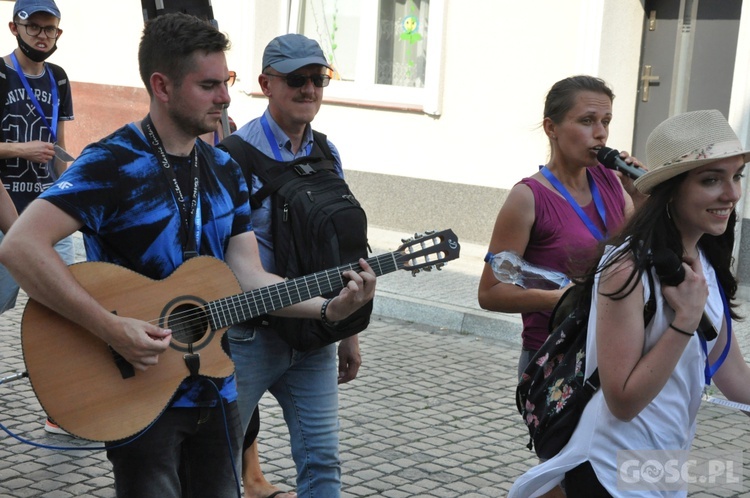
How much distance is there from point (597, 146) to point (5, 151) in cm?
352

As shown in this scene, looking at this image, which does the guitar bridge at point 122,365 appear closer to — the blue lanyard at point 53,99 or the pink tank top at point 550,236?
the pink tank top at point 550,236

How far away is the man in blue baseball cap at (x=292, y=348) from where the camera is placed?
3977 mm

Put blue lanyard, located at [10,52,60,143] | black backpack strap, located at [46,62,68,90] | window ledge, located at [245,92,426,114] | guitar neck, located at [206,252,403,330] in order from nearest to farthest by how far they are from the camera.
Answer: guitar neck, located at [206,252,403,330] < blue lanyard, located at [10,52,60,143] < black backpack strap, located at [46,62,68,90] < window ledge, located at [245,92,426,114]

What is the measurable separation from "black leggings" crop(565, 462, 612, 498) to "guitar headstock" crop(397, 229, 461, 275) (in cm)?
104

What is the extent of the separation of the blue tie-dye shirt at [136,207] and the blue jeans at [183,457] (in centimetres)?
6

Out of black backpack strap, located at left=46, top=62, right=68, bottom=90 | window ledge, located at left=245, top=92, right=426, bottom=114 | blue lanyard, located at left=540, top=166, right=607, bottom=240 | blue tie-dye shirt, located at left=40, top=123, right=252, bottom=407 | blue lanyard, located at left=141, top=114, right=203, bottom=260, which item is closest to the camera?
blue tie-dye shirt, located at left=40, top=123, right=252, bottom=407

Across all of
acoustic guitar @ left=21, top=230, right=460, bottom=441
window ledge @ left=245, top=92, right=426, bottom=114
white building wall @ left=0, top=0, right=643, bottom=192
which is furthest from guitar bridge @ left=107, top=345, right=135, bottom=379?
window ledge @ left=245, top=92, right=426, bottom=114

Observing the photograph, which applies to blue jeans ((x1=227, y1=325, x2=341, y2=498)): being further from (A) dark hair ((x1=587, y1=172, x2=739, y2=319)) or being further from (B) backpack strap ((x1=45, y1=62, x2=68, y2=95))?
(B) backpack strap ((x1=45, y1=62, x2=68, y2=95))

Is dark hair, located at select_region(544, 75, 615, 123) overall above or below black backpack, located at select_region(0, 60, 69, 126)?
above

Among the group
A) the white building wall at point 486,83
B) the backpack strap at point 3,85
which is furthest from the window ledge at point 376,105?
the backpack strap at point 3,85

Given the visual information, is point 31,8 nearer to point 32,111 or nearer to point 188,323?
point 32,111

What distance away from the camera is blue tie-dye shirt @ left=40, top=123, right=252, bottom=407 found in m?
3.00

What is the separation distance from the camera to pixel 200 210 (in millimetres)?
3229

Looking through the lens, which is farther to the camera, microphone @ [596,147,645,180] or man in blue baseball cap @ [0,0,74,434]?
man in blue baseball cap @ [0,0,74,434]
